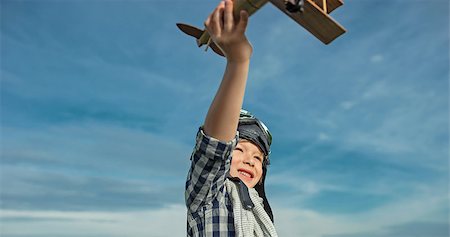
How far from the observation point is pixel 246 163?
12.5 feet

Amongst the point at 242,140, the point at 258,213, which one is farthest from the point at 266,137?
the point at 258,213

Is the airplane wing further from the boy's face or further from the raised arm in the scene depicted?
the boy's face

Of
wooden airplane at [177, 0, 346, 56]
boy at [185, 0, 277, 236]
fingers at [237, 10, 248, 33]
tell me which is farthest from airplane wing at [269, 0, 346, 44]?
boy at [185, 0, 277, 236]

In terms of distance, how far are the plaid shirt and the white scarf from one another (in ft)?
0.21

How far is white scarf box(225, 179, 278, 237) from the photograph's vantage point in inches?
128

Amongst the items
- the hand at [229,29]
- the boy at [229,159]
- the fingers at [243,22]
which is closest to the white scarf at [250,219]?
the boy at [229,159]

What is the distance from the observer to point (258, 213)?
3535 millimetres

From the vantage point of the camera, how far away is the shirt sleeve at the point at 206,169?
280cm

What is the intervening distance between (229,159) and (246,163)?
88 centimetres

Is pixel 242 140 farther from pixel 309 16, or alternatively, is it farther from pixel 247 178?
pixel 309 16

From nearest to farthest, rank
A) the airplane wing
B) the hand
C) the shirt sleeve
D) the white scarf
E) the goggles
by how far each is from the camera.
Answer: the hand
the airplane wing
the shirt sleeve
the white scarf
the goggles

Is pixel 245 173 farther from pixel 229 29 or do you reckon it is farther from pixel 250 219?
pixel 229 29

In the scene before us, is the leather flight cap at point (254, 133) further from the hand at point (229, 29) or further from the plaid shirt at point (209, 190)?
the hand at point (229, 29)

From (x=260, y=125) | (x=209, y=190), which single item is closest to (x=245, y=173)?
(x=260, y=125)
